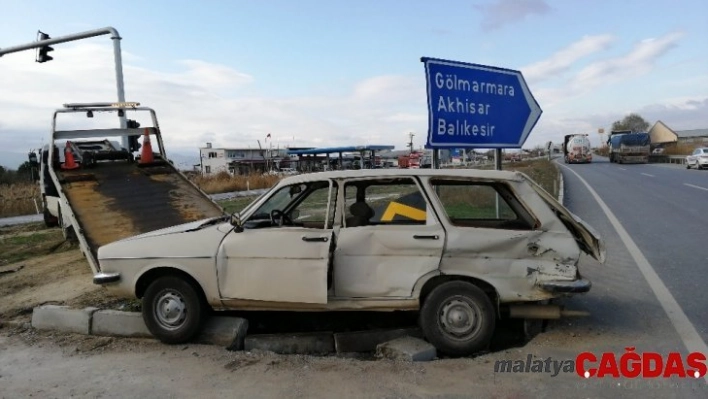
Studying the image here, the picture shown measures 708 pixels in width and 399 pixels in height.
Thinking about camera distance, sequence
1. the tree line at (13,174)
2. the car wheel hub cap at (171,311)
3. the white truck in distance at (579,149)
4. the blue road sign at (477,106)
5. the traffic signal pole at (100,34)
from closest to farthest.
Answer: the car wheel hub cap at (171,311) < the blue road sign at (477,106) < the traffic signal pole at (100,34) < the tree line at (13,174) < the white truck in distance at (579,149)

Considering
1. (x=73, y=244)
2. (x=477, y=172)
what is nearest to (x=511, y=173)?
(x=477, y=172)

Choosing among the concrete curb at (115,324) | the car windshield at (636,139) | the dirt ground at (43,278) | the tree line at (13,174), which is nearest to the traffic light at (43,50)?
the dirt ground at (43,278)

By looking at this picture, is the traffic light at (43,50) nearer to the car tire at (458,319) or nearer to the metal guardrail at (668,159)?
the car tire at (458,319)

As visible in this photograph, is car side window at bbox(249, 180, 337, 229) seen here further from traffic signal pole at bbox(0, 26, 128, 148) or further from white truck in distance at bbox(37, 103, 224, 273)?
traffic signal pole at bbox(0, 26, 128, 148)

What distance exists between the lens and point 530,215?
474cm

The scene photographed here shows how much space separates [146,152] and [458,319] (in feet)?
25.0

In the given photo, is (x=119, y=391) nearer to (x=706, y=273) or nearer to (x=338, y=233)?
(x=338, y=233)

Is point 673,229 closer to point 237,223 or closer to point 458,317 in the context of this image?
point 458,317

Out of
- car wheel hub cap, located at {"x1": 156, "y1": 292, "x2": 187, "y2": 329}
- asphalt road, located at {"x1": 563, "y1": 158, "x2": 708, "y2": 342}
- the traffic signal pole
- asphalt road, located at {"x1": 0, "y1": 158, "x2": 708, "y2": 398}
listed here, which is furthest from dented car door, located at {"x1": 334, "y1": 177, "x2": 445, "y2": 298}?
the traffic signal pole

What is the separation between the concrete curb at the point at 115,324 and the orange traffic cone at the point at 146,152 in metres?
4.62

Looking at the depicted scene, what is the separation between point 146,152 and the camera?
998 centimetres

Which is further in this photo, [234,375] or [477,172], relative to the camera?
[477,172]

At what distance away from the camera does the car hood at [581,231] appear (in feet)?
15.4

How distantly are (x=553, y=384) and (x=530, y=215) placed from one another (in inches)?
60.8
